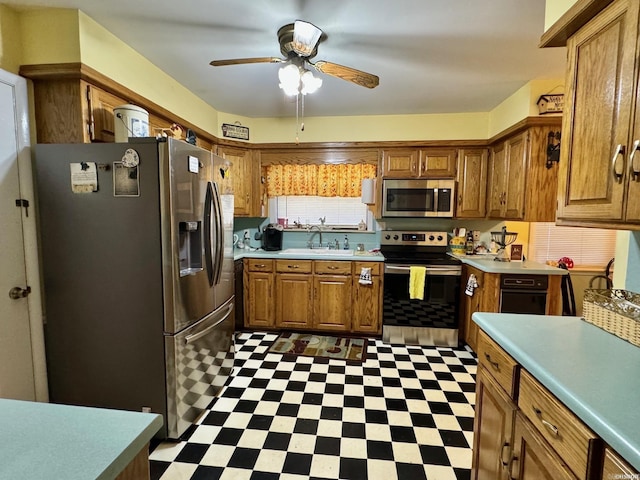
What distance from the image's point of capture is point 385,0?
1696mm

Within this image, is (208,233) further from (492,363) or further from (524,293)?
(524,293)

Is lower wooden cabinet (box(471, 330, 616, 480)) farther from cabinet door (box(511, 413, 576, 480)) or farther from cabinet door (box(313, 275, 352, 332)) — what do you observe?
cabinet door (box(313, 275, 352, 332))

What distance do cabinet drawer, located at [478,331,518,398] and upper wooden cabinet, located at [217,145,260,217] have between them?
2974mm

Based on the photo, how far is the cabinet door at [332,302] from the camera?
3.45 meters

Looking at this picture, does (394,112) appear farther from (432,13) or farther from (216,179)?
(216,179)

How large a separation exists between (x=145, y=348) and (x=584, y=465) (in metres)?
1.98

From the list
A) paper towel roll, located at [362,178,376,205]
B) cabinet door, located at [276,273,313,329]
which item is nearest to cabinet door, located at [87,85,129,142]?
cabinet door, located at [276,273,313,329]

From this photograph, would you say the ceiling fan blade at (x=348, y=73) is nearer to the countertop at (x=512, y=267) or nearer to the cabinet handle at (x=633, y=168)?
the cabinet handle at (x=633, y=168)

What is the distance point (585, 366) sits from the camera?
990 mm

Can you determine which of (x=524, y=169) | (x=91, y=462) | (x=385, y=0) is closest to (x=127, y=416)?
(x=91, y=462)

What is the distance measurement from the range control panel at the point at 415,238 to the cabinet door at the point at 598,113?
2.45 meters

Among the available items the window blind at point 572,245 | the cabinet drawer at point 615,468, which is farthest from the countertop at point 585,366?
the window blind at point 572,245

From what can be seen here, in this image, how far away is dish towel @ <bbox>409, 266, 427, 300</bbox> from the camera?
3.19 metres

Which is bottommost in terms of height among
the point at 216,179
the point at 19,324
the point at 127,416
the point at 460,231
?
the point at 19,324
